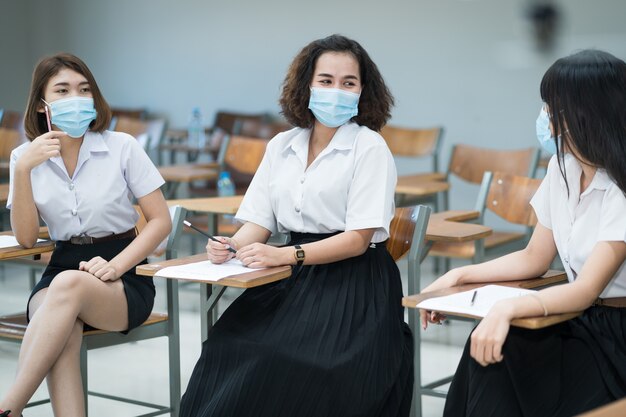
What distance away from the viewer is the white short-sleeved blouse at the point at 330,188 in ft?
8.57

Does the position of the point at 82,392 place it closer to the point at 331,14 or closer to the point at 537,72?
the point at 537,72

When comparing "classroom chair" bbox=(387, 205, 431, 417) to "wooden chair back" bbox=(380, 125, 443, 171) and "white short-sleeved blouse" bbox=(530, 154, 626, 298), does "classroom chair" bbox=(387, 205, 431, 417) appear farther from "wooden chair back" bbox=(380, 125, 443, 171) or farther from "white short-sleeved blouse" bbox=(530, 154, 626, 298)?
"wooden chair back" bbox=(380, 125, 443, 171)

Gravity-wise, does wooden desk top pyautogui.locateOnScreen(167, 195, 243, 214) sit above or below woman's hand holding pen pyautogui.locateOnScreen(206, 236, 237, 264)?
below

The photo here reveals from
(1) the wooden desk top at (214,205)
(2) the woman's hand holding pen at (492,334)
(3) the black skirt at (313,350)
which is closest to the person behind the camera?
(2) the woman's hand holding pen at (492,334)

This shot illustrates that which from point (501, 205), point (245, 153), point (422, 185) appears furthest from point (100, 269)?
point (245, 153)

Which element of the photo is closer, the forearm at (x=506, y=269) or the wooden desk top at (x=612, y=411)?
the wooden desk top at (x=612, y=411)

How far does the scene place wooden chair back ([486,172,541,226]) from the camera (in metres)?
3.60

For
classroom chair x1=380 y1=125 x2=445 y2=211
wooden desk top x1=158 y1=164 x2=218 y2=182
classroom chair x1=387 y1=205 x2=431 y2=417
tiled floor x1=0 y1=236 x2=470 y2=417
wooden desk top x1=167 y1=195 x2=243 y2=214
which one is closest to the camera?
classroom chair x1=387 y1=205 x2=431 y2=417

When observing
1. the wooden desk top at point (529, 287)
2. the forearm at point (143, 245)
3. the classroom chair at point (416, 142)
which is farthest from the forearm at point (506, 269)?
the classroom chair at point (416, 142)

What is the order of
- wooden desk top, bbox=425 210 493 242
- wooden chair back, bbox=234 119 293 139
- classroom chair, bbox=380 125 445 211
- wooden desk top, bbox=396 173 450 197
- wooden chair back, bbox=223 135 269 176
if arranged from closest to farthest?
wooden desk top, bbox=425 210 493 242
wooden desk top, bbox=396 173 450 197
wooden chair back, bbox=223 135 269 176
classroom chair, bbox=380 125 445 211
wooden chair back, bbox=234 119 293 139

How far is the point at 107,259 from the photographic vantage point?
282 cm

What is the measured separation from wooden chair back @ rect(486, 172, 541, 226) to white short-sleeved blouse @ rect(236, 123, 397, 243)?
1.07 metres

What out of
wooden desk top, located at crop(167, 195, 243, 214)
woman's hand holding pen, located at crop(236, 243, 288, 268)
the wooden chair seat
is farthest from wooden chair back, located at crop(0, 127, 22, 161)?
woman's hand holding pen, located at crop(236, 243, 288, 268)

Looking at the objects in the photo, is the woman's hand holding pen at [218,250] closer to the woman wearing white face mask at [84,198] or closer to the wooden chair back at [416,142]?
the woman wearing white face mask at [84,198]
